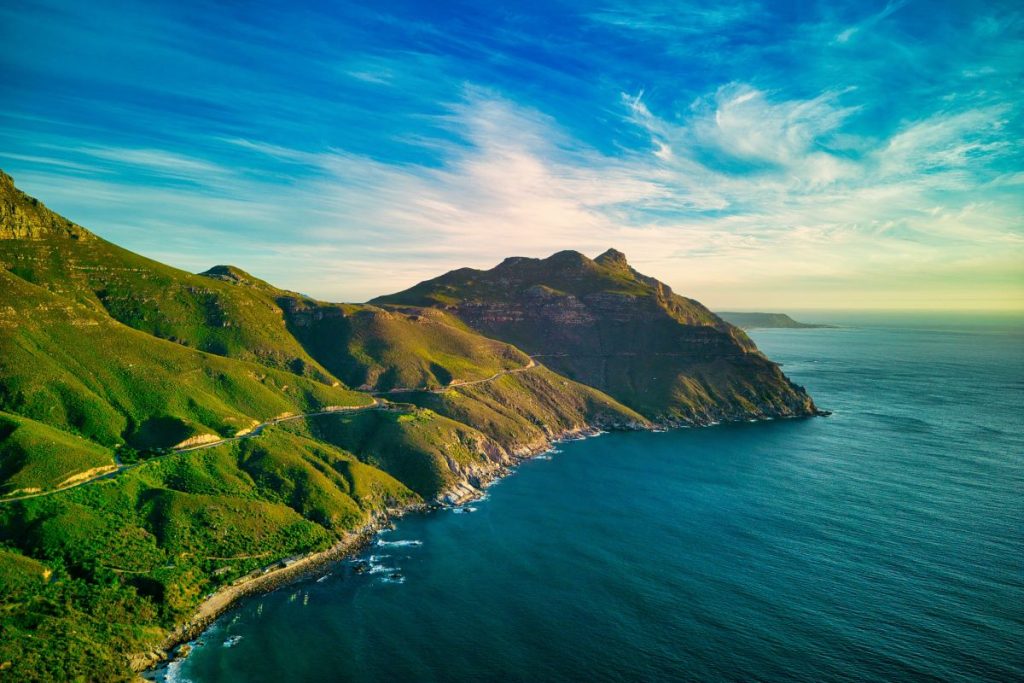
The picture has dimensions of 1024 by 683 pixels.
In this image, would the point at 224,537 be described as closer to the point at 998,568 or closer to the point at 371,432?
the point at 371,432

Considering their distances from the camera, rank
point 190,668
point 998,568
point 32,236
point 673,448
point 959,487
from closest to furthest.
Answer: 1. point 190,668
2. point 998,568
3. point 959,487
4. point 32,236
5. point 673,448

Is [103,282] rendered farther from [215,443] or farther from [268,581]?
[268,581]

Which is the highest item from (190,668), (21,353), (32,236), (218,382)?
(32,236)

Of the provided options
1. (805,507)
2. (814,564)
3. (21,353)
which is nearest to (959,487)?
(805,507)

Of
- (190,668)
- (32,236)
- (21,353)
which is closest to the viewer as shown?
(190,668)

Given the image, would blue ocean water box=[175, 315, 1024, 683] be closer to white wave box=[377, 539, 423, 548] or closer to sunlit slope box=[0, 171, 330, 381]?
white wave box=[377, 539, 423, 548]

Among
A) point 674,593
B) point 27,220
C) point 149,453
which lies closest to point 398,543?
point 674,593

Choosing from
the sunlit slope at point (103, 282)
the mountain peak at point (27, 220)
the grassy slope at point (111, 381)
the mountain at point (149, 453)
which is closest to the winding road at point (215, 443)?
the mountain at point (149, 453)
